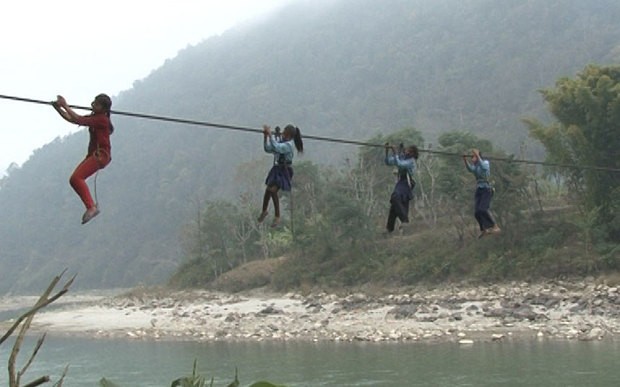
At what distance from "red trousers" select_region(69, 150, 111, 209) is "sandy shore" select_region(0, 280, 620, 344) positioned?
60.9 feet

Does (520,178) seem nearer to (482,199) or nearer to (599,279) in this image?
(599,279)

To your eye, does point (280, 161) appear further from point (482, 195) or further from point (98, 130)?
point (482, 195)

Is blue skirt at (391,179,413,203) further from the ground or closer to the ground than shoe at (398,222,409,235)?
further from the ground

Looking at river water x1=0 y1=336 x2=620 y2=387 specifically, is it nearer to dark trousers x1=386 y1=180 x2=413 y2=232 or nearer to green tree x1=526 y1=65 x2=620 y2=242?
dark trousers x1=386 y1=180 x2=413 y2=232

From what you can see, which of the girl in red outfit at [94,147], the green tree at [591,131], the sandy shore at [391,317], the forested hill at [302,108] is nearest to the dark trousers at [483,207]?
the girl in red outfit at [94,147]

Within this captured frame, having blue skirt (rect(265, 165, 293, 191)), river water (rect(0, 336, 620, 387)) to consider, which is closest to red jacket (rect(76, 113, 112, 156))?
blue skirt (rect(265, 165, 293, 191))

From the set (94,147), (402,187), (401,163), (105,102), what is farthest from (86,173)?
(402,187)

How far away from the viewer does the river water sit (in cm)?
1582

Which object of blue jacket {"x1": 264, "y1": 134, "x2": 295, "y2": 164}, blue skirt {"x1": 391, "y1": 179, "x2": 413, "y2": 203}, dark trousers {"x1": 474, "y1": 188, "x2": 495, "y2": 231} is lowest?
dark trousers {"x1": 474, "y1": 188, "x2": 495, "y2": 231}

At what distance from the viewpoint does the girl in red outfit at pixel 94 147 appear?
3.97 m

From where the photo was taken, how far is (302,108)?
312 ft

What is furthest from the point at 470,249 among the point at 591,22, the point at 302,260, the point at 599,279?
the point at 591,22

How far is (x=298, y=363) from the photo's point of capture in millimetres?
19438

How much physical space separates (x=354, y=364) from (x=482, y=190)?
41.3ft
